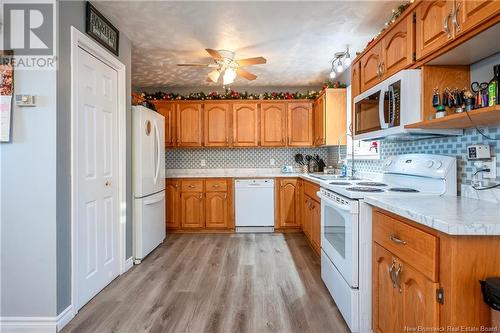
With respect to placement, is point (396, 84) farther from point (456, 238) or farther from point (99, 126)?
point (99, 126)

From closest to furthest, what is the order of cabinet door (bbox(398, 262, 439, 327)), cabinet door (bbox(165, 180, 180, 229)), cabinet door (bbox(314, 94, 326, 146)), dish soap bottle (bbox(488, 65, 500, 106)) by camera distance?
1. cabinet door (bbox(398, 262, 439, 327))
2. dish soap bottle (bbox(488, 65, 500, 106))
3. cabinet door (bbox(314, 94, 326, 146))
4. cabinet door (bbox(165, 180, 180, 229))

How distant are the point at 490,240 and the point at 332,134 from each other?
295cm

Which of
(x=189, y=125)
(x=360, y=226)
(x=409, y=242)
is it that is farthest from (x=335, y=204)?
(x=189, y=125)

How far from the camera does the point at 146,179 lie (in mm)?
3090

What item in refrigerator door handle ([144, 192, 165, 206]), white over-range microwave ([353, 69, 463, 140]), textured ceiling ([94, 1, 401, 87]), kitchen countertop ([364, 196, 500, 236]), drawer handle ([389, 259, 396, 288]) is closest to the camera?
kitchen countertop ([364, 196, 500, 236])

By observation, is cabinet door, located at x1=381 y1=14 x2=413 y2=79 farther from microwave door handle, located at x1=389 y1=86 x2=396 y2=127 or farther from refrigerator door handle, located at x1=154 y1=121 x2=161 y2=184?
refrigerator door handle, located at x1=154 y1=121 x2=161 y2=184

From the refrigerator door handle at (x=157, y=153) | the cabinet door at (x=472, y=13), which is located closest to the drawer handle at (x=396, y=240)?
the cabinet door at (x=472, y=13)

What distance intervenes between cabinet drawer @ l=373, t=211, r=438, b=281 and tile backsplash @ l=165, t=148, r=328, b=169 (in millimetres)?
3243

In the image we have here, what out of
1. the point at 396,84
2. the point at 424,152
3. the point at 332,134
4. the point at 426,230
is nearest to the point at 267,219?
the point at 332,134

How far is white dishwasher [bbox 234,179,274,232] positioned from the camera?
4176 mm

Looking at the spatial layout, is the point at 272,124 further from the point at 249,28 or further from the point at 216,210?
the point at 249,28

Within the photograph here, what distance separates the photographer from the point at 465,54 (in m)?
1.44

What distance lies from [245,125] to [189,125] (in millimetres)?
939

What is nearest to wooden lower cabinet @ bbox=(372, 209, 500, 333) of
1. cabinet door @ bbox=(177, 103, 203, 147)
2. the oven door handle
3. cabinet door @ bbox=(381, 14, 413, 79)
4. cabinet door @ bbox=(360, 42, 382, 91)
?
the oven door handle
